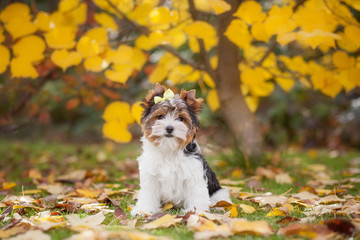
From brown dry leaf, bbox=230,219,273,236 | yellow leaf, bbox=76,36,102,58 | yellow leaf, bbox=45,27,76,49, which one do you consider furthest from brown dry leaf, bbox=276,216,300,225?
yellow leaf, bbox=45,27,76,49

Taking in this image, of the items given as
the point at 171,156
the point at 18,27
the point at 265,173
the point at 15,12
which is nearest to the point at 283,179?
the point at 265,173

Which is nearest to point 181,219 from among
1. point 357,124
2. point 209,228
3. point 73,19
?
point 209,228

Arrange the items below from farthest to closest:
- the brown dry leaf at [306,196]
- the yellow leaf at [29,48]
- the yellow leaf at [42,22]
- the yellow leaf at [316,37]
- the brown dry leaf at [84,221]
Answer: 1. the yellow leaf at [42,22]
2. the yellow leaf at [29,48]
3. the brown dry leaf at [306,196]
4. the yellow leaf at [316,37]
5. the brown dry leaf at [84,221]

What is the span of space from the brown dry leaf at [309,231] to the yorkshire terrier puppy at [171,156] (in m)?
0.96

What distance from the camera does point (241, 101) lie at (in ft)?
18.6

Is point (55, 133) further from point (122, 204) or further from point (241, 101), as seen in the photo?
point (122, 204)

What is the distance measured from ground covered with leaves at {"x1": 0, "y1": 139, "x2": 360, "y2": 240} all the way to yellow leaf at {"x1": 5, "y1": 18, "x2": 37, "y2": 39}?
6.02 feet

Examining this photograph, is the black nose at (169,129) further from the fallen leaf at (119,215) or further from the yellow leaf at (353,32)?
the yellow leaf at (353,32)

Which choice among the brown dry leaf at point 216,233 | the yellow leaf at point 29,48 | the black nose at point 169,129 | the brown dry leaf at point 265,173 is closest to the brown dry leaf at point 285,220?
the brown dry leaf at point 216,233

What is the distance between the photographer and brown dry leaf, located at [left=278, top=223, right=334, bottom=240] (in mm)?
2383

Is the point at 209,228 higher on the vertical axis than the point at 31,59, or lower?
lower

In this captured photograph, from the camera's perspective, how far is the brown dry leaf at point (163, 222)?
2604 millimetres

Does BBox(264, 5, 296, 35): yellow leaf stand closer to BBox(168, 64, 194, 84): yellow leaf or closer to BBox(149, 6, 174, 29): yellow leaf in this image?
BBox(149, 6, 174, 29): yellow leaf

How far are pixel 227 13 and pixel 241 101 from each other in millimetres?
1389
